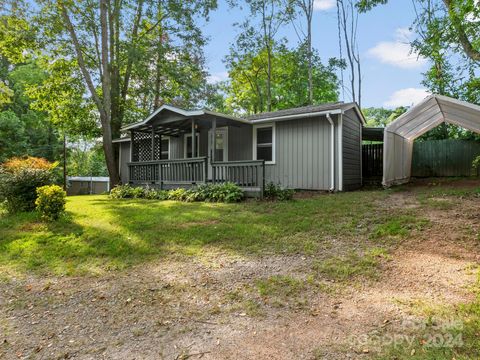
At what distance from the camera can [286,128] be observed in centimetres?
1041

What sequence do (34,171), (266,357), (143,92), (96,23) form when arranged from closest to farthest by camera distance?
(266,357) < (34,171) < (96,23) < (143,92)

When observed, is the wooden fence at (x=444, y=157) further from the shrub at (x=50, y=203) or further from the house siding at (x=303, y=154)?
the shrub at (x=50, y=203)

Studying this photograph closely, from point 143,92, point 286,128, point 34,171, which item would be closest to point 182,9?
point 143,92

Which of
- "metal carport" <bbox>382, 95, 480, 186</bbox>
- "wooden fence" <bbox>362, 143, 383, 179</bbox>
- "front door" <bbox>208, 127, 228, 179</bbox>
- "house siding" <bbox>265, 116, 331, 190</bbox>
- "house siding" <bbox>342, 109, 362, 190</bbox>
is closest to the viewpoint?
"metal carport" <bbox>382, 95, 480, 186</bbox>

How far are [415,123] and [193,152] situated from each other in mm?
7910

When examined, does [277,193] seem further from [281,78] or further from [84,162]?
[84,162]

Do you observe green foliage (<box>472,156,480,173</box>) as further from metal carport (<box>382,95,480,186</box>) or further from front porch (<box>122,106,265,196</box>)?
front porch (<box>122,106,265,196</box>)

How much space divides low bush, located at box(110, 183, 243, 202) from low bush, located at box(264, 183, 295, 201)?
75 centimetres

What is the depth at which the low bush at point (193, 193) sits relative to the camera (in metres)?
8.67

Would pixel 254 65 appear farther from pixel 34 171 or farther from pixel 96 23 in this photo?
pixel 34 171

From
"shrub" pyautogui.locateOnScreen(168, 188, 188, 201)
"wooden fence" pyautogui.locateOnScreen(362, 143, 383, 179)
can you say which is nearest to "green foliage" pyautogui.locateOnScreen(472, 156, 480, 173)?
"wooden fence" pyautogui.locateOnScreen(362, 143, 383, 179)

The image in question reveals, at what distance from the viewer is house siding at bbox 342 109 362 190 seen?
33.0ft

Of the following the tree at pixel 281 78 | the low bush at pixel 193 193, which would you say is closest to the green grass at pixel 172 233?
the low bush at pixel 193 193

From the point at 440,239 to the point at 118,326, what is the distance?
165 inches
